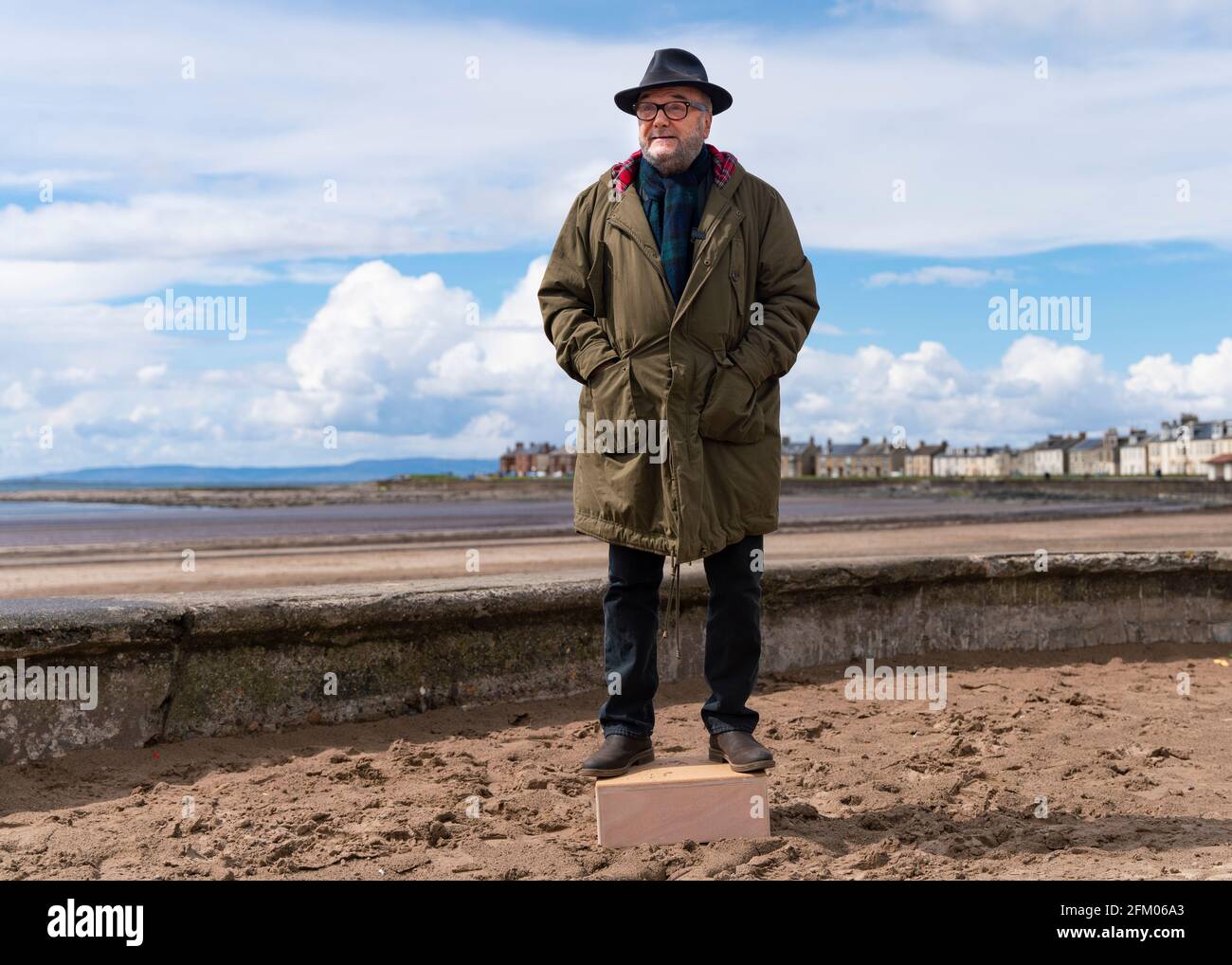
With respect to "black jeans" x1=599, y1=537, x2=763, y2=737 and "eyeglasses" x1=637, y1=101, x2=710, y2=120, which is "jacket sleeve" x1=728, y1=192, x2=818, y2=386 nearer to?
"eyeglasses" x1=637, y1=101, x2=710, y2=120

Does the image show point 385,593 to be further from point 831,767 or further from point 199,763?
point 831,767

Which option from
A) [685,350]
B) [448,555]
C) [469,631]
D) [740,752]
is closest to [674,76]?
[685,350]

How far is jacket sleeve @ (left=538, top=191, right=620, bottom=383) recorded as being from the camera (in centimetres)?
369

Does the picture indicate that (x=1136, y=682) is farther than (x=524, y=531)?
No

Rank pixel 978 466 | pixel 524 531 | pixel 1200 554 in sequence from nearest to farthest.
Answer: pixel 1200 554 < pixel 524 531 < pixel 978 466

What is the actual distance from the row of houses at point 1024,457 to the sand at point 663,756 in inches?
4319

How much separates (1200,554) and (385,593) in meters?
5.35

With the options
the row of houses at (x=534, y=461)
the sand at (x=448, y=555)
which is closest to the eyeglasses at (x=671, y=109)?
the sand at (x=448, y=555)

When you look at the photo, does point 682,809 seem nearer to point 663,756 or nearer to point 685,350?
Result: point 663,756

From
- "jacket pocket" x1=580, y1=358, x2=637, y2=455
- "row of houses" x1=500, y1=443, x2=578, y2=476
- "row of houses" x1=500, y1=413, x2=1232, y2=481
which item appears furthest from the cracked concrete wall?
"row of houses" x1=500, y1=443, x2=578, y2=476

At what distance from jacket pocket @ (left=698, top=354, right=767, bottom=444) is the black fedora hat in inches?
36.8

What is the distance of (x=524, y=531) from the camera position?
2298 cm

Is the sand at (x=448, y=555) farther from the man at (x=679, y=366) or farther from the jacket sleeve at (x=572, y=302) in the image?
the jacket sleeve at (x=572, y=302)
